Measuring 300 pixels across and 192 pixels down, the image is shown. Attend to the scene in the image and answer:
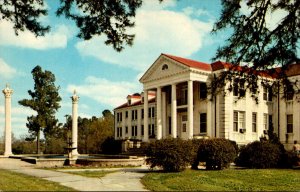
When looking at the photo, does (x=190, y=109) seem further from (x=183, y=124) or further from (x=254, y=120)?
(x=254, y=120)

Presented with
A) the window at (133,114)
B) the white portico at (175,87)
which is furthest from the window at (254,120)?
the window at (133,114)

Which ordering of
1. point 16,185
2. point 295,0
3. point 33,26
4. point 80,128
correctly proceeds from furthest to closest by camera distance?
point 80,128
point 16,185
point 33,26
point 295,0

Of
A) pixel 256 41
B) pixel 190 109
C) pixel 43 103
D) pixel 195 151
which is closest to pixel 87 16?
pixel 256 41

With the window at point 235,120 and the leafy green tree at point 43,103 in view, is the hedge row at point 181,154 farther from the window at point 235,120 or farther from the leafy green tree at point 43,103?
the leafy green tree at point 43,103

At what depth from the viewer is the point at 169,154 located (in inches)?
775

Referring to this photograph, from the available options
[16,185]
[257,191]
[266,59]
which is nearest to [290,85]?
[266,59]

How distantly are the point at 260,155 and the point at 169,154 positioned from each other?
8.52 m

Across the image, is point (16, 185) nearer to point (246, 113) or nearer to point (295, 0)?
point (295, 0)

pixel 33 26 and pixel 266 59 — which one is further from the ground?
pixel 33 26

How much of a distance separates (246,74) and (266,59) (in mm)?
1222

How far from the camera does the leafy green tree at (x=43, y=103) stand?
56406 millimetres

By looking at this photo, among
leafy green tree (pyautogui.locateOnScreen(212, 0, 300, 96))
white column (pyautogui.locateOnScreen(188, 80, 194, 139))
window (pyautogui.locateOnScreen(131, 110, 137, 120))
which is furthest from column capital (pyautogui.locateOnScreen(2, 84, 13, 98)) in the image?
leafy green tree (pyautogui.locateOnScreen(212, 0, 300, 96))

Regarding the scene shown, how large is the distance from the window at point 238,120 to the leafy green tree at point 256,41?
89.2 ft

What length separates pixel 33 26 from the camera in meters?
11.7
